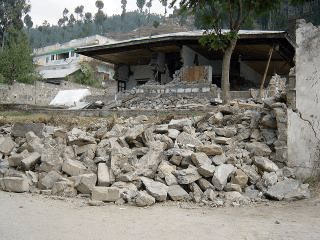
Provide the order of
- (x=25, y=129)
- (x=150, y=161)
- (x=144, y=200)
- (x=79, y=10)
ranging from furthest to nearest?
1. (x=79, y=10)
2. (x=25, y=129)
3. (x=150, y=161)
4. (x=144, y=200)

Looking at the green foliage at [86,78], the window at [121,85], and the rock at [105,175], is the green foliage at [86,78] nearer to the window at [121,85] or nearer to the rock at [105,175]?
the window at [121,85]

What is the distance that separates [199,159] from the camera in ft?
23.4

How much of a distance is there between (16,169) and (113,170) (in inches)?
93.5

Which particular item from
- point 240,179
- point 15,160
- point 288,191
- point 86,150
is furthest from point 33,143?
point 288,191

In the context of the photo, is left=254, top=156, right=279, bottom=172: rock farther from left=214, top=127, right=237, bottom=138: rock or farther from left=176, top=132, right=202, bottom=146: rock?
left=176, top=132, right=202, bottom=146: rock

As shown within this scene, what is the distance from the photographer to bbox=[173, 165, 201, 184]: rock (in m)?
6.74

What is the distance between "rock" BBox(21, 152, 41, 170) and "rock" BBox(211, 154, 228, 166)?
3.88m

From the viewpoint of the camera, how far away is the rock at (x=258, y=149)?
7.71 m

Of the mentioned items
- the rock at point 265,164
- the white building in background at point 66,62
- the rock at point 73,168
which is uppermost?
the white building in background at point 66,62

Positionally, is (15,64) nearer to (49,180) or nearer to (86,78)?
(86,78)

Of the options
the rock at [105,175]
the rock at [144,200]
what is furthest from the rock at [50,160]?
the rock at [144,200]

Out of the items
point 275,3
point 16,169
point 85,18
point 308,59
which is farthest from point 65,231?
point 85,18

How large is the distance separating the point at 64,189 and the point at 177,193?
7.26ft

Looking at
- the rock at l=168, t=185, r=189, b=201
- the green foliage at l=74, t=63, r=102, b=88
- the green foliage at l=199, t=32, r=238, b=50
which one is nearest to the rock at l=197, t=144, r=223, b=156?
the rock at l=168, t=185, r=189, b=201
